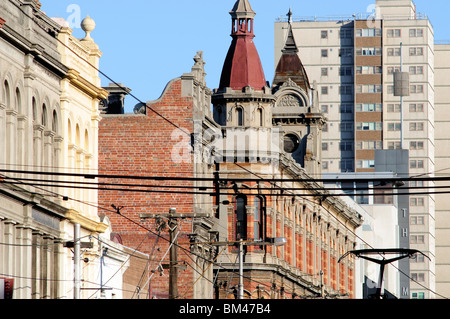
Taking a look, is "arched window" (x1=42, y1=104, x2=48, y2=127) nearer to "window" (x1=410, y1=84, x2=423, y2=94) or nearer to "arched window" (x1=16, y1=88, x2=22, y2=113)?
"arched window" (x1=16, y1=88, x2=22, y2=113)

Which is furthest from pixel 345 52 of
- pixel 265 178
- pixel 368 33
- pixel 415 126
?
pixel 265 178

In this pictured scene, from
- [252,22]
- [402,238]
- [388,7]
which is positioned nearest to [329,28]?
[388,7]

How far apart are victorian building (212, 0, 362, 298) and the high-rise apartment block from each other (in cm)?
8247

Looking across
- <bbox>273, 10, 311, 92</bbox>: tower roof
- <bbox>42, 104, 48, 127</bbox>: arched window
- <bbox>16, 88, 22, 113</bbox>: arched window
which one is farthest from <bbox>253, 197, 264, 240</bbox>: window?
<bbox>16, 88, 22, 113</bbox>: arched window

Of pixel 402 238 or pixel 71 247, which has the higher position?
pixel 402 238

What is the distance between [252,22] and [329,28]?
100573 millimetres

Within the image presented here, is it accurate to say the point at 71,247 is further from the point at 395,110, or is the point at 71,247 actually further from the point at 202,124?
the point at 395,110

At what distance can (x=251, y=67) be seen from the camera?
82.1 m

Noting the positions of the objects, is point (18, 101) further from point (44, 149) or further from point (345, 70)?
point (345, 70)

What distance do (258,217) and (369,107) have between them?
10514cm

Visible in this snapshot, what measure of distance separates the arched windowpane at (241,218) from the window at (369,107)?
10484cm

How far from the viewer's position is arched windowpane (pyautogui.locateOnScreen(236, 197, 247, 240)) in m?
76.4

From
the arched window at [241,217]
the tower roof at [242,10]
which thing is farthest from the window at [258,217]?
the tower roof at [242,10]
